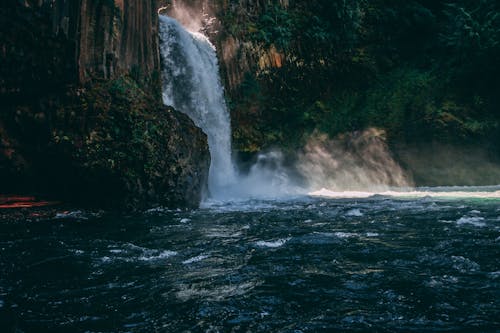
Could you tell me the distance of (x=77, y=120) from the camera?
1161cm

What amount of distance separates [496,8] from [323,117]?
8354 mm

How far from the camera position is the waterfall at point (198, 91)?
16.8 meters

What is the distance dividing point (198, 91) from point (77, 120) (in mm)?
6424

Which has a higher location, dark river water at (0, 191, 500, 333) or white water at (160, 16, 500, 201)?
white water at (160, 16, 500, 201)

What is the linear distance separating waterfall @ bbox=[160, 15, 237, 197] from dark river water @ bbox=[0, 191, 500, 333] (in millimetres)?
7877

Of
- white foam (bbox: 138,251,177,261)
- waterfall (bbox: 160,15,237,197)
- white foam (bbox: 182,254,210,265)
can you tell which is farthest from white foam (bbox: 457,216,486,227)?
waterfall (bbox: 160,15,237,197)

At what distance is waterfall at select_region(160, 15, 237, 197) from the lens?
16750 millimetres

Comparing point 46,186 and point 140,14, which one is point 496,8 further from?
point 46,186

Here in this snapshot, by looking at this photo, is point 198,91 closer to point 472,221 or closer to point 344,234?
point 344,234

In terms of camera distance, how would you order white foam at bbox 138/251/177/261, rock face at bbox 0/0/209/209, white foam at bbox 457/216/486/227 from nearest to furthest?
white foam at bbox 138/251/177/261 < white foam at bbox 457/216/486/227 < rock face at bbox 0/0/209/209

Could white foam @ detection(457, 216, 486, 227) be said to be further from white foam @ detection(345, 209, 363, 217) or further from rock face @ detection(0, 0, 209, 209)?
rock face @ detection(0, 0, 209, 209)

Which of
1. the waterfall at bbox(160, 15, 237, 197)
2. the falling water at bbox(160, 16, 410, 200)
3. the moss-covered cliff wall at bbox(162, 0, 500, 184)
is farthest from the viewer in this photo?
the moss-covered cliff wall at bbox(162, 0, 500, 184)

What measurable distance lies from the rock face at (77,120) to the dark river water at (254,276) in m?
2.32

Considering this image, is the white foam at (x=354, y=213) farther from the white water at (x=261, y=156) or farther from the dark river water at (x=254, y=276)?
the white water at (x=261, y=156)
